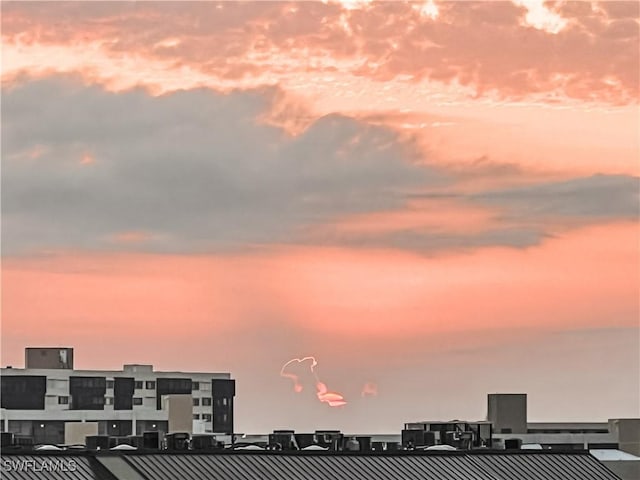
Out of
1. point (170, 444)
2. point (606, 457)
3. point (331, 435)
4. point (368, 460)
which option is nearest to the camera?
point (368, 460)

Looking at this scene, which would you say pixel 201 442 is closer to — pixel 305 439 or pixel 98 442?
pixel 98 442

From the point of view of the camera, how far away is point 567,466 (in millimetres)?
123250

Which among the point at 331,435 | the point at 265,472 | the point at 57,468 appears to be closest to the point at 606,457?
the point at 331,435

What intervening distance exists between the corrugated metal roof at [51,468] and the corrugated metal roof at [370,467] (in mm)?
3039

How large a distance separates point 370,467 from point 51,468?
22.0 meters

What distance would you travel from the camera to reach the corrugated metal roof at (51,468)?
10044cm

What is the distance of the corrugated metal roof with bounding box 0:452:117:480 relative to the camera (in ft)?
330

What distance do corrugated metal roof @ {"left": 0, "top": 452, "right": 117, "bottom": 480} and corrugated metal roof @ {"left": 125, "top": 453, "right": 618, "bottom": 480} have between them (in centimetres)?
304

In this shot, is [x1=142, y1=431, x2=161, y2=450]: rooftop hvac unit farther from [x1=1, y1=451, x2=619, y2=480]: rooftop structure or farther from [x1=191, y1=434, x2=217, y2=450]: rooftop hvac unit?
[x1=1, y1=451, x2=619, y2=480]: rooftop structure

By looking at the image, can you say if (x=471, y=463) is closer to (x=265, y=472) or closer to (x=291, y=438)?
(x=265, y=472)

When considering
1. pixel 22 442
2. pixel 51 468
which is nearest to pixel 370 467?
pixel 51 468

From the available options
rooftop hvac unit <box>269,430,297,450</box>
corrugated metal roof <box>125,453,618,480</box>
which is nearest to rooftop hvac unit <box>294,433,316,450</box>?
rooftop hvac unit <box>269,430,297,450</box>

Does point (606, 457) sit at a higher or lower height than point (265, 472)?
higher

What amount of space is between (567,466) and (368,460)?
13.8m
